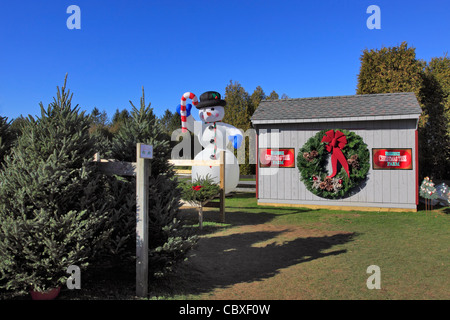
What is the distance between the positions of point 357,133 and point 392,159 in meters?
1.55

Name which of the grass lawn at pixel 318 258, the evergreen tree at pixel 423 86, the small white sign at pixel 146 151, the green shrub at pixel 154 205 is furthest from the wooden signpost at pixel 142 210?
the evergreen tree at pixel 423 86

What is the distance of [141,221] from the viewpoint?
4.38 metres

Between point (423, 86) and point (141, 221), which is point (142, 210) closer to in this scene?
point (141, 221)

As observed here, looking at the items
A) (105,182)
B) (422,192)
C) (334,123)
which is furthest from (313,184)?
(105,182)

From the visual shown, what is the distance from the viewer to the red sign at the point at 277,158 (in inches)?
534

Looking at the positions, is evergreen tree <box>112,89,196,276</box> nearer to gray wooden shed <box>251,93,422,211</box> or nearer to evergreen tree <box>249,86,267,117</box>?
gray wooden shed <box>251,93,422,211</box>

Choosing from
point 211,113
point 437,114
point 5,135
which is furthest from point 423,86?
point 5,135

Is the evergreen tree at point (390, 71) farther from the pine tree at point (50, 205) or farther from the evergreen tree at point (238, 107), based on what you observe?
the pine tree at point (50, 205)

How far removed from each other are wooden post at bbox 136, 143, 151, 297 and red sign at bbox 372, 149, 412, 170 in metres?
10.4

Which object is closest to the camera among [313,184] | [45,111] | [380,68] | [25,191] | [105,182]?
[25,191]

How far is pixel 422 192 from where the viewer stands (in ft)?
38.8

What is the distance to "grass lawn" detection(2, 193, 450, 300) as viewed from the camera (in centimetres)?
475

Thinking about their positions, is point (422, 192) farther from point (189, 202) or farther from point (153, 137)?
point (153, 137)

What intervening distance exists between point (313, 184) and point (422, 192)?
147 inches
